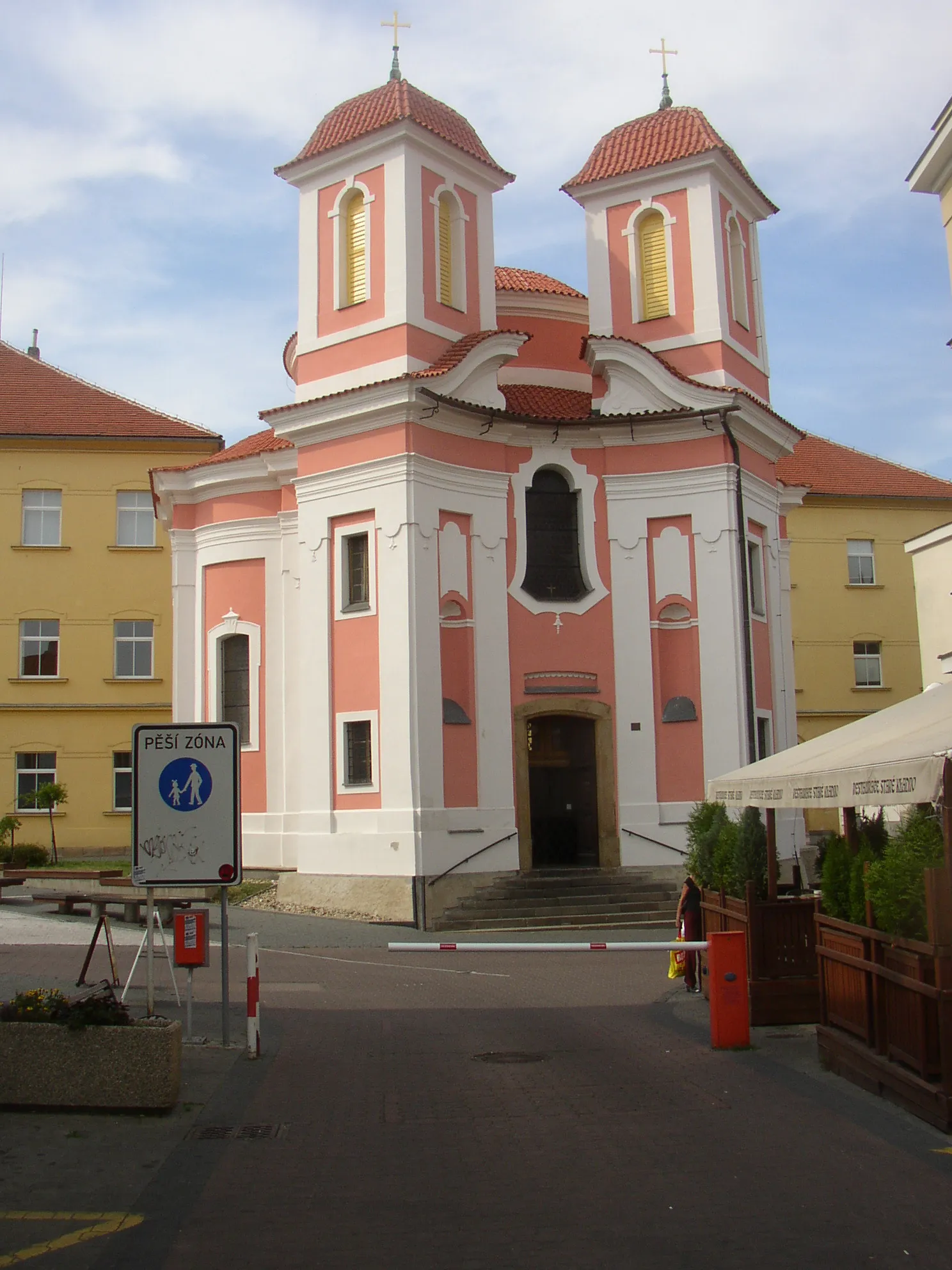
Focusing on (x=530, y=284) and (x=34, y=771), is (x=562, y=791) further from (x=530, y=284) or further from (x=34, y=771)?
(x=34, y=771)

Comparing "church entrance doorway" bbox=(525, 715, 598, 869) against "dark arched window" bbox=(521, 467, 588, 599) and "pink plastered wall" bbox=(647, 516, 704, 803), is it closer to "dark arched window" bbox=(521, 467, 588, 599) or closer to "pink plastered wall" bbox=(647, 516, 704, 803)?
"pink plastered wall" bbox=(647, 516, 704, 803)

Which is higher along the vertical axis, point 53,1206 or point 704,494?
point 704,494

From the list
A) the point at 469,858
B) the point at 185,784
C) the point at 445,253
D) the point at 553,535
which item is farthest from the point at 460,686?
the point at 185,784

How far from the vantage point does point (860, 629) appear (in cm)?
4344

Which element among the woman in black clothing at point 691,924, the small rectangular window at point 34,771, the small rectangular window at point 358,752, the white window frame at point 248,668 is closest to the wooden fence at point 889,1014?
the woman in black clothing at point 691,924

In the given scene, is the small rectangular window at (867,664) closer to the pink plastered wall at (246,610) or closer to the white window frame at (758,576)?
the white window frame at (758,576)

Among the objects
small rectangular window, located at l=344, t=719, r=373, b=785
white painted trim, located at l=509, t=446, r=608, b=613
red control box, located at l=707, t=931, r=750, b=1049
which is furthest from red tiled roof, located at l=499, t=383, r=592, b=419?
red control box, located at l=707, t=931, r=750, b=1049

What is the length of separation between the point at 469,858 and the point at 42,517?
2210 cm

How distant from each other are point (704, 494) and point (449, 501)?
514cm

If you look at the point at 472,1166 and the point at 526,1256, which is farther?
the point at 472,1166

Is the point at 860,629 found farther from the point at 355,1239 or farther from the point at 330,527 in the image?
the point at 355,1239

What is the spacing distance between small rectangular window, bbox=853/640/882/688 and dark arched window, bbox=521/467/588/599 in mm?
19586

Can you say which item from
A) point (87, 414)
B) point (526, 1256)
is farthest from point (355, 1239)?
point (87, 414)

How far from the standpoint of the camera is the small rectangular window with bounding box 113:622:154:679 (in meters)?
39.9
